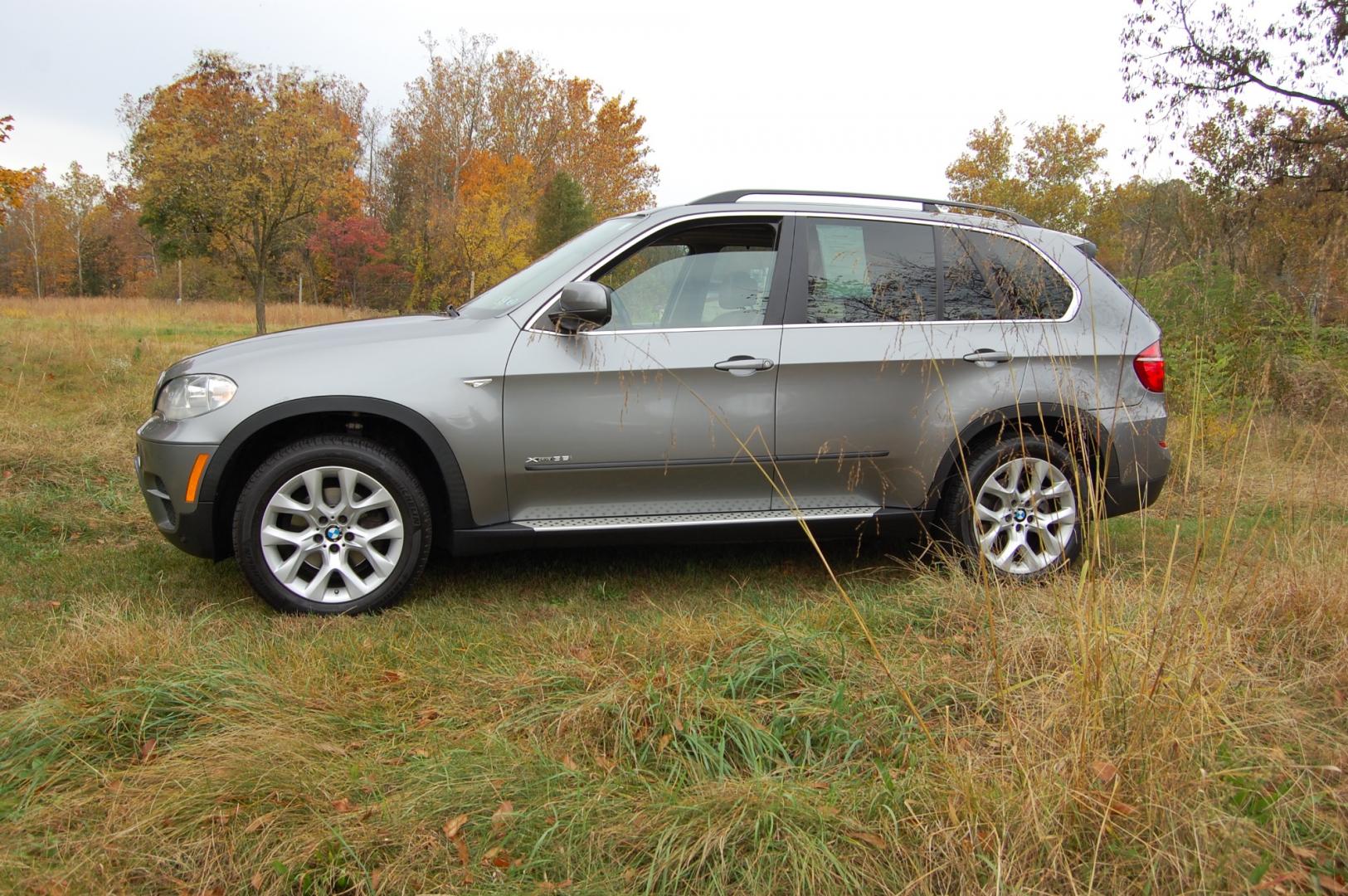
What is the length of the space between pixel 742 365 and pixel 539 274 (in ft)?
3.58

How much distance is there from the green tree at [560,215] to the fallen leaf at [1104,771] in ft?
90.1

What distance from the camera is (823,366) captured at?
4.00 meters

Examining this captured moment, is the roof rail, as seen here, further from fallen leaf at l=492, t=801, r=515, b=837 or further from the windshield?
fallen leaf at l=492, t=801, r=515, b=837

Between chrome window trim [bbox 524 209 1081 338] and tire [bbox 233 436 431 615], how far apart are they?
91 cm

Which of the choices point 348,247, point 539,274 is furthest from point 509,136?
point 539,274

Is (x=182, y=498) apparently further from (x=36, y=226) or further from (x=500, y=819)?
(x=36, y=226)

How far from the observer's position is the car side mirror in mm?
3619

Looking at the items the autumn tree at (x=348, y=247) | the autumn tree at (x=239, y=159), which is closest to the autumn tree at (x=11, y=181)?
the autumn tree at (x=239, y=159)

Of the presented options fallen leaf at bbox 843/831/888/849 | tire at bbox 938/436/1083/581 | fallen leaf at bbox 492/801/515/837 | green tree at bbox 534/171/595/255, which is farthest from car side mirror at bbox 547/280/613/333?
green tree at bbox 534/171/595/255

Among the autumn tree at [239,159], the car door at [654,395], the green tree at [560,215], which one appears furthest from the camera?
the green tree at [560,215]

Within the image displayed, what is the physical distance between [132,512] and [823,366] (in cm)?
437

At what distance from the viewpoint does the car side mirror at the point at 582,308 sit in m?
3.62

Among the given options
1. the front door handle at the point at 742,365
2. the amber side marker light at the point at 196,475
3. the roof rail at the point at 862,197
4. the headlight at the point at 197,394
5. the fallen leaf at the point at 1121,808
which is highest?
the roof rail at the point at 862,197

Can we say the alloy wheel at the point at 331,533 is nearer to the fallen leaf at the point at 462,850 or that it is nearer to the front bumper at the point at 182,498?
the front bumper at the point at 182,498
